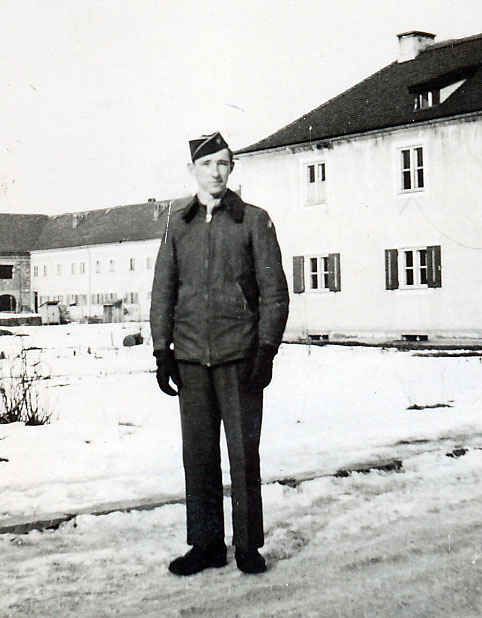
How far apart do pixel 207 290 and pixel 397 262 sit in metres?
19.8

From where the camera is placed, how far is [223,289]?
4.26 meters

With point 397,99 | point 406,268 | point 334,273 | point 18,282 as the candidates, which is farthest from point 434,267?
point 18,282

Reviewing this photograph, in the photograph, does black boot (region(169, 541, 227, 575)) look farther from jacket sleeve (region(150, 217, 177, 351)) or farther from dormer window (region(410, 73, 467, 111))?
dormer window (region(410, 73, 467, 111))

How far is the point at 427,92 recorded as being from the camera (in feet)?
77.6

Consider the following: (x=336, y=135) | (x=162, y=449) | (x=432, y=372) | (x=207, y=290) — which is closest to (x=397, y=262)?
(x=336, y=135)

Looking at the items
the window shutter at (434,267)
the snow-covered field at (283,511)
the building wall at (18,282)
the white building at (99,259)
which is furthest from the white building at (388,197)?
the building wall at (18,282)

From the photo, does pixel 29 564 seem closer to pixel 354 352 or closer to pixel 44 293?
pixel 354 352

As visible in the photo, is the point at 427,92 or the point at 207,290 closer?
the point at 207,290

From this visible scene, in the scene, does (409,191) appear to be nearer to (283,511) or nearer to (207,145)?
(283,511)

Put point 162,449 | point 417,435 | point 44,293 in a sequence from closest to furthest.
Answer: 1. point 162,449
2. point 417,435
3. point 44,293

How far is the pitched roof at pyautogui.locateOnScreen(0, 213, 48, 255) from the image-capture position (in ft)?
205

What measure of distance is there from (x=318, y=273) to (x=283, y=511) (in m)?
20.5

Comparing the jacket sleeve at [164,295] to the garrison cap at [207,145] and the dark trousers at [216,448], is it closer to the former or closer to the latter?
the dark trousers at [216,448]

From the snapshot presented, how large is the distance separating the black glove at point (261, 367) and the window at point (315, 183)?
840 inches
